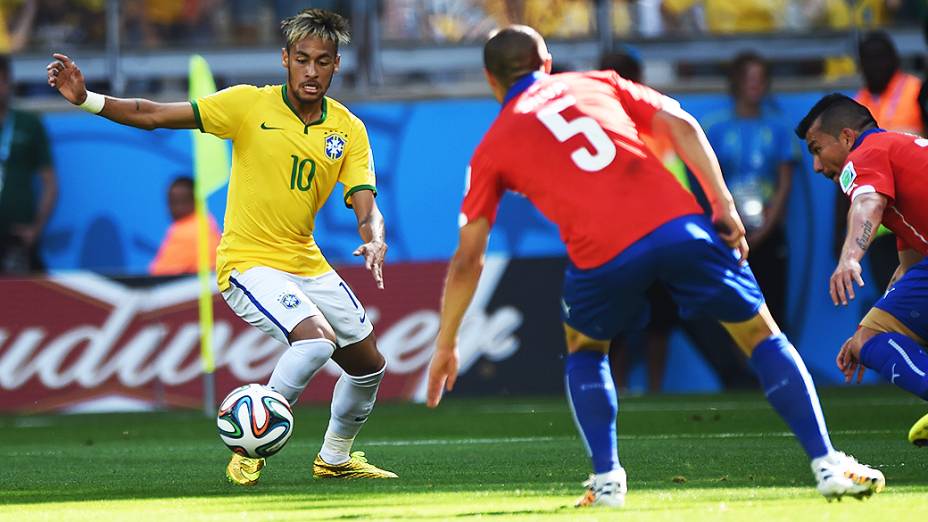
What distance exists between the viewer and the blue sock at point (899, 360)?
772cm

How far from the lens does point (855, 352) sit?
8.00 metres

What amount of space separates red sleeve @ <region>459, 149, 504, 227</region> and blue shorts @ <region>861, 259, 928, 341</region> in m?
2.58

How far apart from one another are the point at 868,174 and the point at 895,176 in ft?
0.87

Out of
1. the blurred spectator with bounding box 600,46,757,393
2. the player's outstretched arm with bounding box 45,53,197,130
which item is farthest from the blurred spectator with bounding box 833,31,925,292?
the player's outstretched arm with bounding box 45,53,197,130

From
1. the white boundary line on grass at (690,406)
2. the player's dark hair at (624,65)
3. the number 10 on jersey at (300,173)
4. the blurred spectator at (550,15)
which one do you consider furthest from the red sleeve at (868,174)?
the blurred spectator at (550,15)

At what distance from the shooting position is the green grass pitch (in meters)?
6.42

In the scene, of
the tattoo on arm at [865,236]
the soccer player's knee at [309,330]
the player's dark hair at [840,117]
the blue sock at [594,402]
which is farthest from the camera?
the soccer player's knee at [309,330]

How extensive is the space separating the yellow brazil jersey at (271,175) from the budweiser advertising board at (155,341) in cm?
521

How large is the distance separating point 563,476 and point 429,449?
189cm

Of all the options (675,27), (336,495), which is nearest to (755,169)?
(675,27)

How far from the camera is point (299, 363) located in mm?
7910

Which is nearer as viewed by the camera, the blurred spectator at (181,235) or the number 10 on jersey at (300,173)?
the number 10 on jersey at (300,173)

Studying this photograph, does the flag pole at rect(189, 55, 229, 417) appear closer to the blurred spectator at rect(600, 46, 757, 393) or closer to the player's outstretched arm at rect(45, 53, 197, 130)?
the blurred spectator at rect(600, 46, 757, 393)

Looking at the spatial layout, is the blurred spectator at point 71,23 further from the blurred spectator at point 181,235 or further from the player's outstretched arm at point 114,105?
the player's outstretched arm at point 114,105
